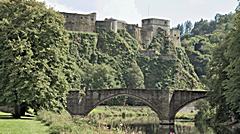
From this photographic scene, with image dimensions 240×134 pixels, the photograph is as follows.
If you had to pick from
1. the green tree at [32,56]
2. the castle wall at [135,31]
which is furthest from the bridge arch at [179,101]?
the castle wall at [135,31]

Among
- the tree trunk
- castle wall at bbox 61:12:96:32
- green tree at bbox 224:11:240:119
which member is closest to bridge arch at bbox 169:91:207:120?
green tree at bbox 224:11:240:119

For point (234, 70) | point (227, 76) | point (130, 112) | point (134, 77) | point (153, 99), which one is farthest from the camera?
point (134, 77)

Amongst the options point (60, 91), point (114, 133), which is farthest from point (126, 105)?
point (114, 133)

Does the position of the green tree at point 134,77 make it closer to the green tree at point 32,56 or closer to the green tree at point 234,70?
the green tree at point 32,56

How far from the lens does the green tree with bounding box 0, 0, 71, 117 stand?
37.7 metres

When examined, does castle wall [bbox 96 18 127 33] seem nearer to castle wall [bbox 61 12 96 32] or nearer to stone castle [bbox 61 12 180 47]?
stone castle [bbox 61 12 180 47]

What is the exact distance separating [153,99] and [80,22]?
51139mm

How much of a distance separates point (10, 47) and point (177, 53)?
303 ft

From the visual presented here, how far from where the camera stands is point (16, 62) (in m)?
37.8

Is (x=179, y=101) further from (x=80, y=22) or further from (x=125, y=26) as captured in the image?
(x=125, y=26)

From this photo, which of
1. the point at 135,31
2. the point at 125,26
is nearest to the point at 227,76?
the point at 125,26

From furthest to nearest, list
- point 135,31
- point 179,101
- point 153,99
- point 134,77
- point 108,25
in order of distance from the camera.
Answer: point 135,31
point 108,25
point 134,77
point 153,99
point 179,101

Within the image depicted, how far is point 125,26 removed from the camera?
4973 inches

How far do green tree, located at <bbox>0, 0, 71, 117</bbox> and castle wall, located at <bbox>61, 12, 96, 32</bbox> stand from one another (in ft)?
241
